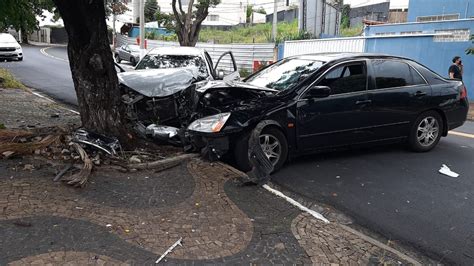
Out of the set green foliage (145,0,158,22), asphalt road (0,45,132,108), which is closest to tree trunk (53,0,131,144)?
asphalt road (0,45,132,108)

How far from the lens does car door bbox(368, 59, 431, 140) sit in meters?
6.62

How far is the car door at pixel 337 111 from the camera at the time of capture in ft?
20.0

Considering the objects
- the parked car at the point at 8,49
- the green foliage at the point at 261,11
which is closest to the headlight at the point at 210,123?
the parked car at the point at 8,49

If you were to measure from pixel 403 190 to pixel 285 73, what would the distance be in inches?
94.8

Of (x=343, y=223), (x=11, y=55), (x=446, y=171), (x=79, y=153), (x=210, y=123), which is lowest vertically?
(x=343, y=223)

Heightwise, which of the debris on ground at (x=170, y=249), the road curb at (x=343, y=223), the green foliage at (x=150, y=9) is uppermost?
the green foliage at (x=150, y=9)

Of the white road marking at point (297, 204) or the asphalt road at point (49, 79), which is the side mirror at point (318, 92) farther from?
the asphalt road at point (49, 79)

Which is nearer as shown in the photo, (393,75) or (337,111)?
(337,111)

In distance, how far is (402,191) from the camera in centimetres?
552

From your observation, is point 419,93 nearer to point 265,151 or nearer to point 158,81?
point 265,151

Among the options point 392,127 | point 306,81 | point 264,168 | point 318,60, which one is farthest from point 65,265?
point 392,127

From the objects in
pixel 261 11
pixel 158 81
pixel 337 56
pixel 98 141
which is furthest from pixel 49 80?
pixel 261 11

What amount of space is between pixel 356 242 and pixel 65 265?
99.1 inches

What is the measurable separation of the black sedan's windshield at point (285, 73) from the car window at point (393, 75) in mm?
957
